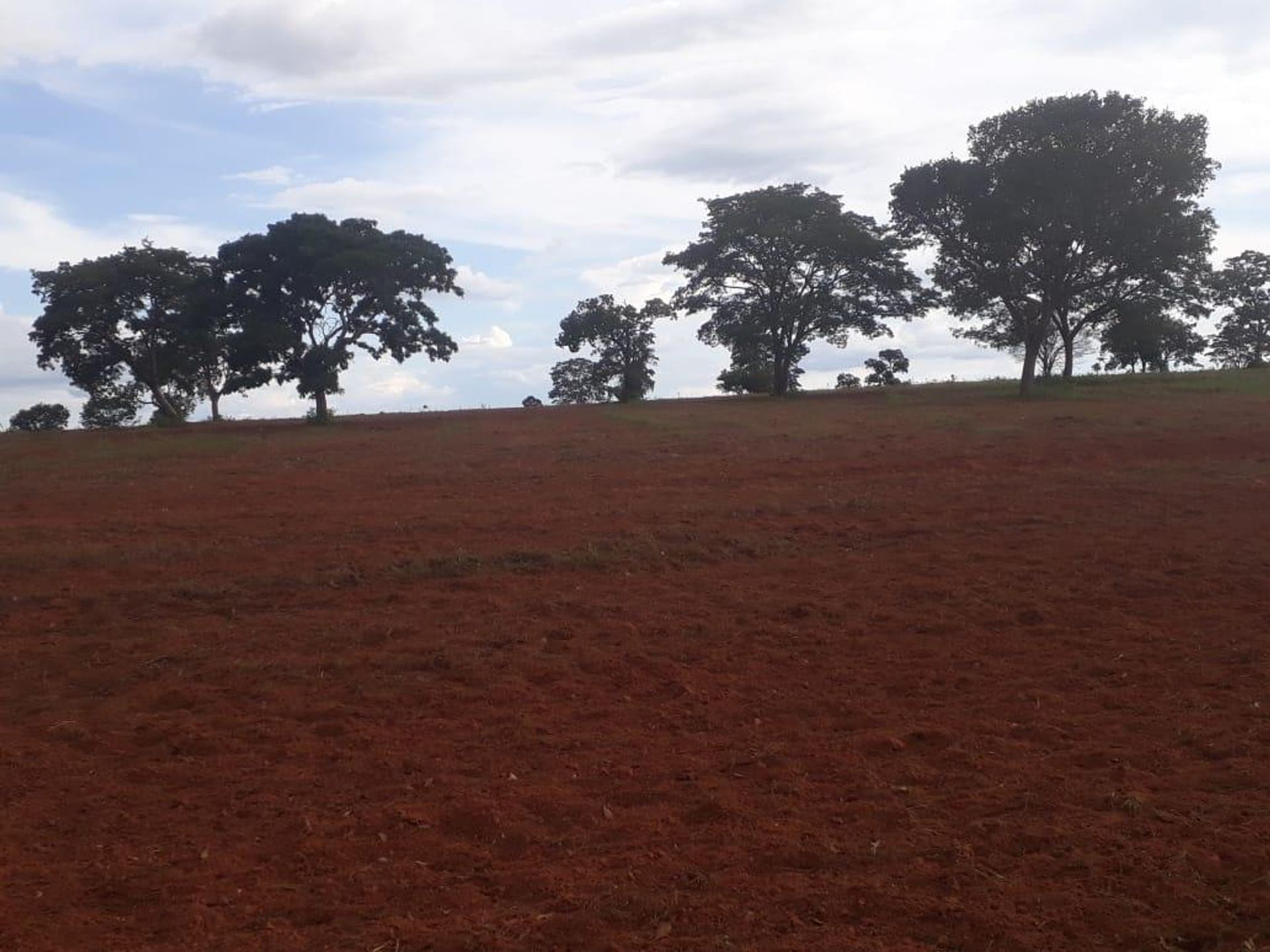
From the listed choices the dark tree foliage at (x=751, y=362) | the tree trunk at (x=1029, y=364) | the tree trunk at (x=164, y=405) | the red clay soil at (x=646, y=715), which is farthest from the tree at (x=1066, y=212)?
the tree trunk at (x=164, y=405)

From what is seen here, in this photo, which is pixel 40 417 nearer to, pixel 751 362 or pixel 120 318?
pixel 120 318

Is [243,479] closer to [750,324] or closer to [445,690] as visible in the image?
[445,690]

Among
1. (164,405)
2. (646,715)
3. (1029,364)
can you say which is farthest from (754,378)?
(646,715)

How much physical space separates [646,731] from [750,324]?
33.7 meters

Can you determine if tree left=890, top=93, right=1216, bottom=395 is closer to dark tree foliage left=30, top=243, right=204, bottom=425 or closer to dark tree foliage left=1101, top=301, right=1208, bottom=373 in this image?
dark tree foliage left=1101, top=301, right=1208, bottom=373

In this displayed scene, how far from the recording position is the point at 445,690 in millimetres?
9289

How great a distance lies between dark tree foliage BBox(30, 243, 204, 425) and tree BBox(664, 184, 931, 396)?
16.7m

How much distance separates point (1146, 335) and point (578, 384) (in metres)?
26.1

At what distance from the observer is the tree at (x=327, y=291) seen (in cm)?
3256

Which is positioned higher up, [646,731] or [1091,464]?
[1091,464]

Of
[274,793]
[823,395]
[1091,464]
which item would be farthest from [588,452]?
[823,395]

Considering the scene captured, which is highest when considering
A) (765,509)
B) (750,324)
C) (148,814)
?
(750,324)

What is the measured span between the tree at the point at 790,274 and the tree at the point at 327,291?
11214 millimetres

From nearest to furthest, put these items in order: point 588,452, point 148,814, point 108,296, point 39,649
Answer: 1. point 148,814
2. point 39,649
3. point 588,452
4. point 108,296
